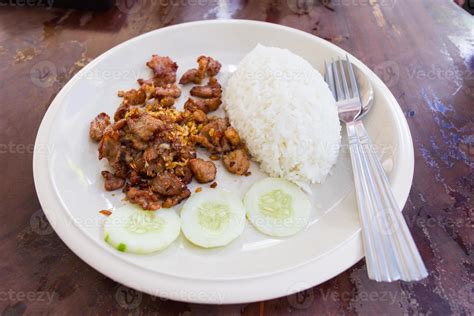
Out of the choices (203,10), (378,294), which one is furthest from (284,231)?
(203,10)

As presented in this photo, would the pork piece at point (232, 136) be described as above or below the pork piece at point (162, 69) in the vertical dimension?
below

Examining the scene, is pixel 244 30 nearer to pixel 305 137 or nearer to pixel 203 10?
pixel 203 10

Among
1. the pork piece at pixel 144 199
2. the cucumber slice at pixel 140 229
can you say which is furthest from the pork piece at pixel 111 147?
the cucumber slice at pixel 140 229

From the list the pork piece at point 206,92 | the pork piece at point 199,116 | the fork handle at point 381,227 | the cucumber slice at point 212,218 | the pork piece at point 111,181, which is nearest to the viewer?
the fork handle at point 381,227

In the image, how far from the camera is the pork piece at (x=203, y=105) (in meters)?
2.57

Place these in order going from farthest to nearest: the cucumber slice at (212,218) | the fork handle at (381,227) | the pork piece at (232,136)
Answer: the pork piece at (232,136)
the cucumber slice at (212,218)
the fork handle at (381,227)

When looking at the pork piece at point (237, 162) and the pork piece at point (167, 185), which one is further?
the pork piece at point (237, 162)

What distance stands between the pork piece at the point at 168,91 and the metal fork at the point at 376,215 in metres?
1.10

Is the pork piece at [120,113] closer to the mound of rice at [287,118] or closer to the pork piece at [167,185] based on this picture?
the pork piece at [167,185]

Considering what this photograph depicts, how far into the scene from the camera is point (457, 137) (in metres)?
2.60

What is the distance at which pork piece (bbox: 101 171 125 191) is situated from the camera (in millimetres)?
2090

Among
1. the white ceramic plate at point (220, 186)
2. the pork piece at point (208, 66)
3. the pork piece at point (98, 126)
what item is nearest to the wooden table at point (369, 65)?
the white ceramic plate at point (220, 186)

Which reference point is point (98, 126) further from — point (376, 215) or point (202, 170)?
point (376, 215)

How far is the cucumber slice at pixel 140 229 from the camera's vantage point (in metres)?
1.74
